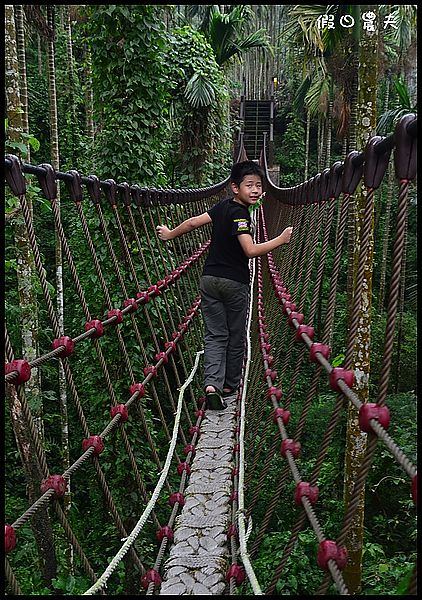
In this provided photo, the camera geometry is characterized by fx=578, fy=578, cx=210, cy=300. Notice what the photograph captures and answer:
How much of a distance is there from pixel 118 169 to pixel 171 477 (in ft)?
8.16

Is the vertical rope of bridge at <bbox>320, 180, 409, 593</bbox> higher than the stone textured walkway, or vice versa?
the vertical rope of bridge at <bbox>320, 180, 409, 593</bbox>

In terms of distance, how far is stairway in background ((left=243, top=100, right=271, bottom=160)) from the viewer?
13.8 meters

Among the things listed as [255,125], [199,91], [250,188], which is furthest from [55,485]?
[255,125]

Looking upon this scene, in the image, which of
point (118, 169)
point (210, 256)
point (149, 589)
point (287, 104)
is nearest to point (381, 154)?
point (149, 589)

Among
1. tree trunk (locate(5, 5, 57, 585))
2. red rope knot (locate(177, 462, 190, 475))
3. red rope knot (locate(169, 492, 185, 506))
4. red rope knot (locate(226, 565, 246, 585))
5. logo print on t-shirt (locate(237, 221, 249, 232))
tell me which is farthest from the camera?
tree trunk (locate(5, 5, 57, 585))

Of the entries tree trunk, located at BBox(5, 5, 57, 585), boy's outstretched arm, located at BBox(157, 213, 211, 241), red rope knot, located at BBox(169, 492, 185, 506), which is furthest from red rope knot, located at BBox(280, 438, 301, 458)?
tree trunk, located at BBox(5, 5, 57, 585)

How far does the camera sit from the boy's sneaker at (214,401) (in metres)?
2.35

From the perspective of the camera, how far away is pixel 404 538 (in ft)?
14.0

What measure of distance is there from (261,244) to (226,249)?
0.86 feet

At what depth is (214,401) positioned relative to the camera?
2350 millimetres

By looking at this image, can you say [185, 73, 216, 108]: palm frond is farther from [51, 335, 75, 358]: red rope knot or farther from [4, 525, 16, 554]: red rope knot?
[4, 525, 16, 554]: red rope knot

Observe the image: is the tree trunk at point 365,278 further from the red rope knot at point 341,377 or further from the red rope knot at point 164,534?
the red rope knot at point 341,377

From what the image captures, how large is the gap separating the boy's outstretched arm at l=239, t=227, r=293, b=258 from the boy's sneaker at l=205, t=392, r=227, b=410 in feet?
1.92

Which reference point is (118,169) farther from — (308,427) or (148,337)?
(308,427)
